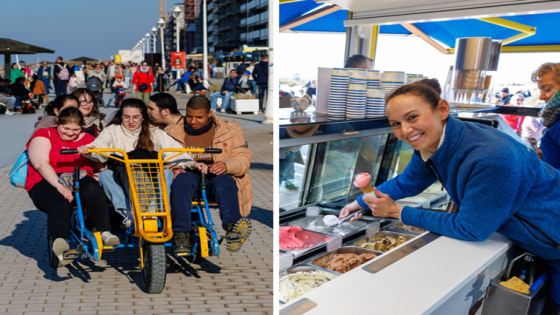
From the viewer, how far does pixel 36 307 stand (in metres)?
3.15

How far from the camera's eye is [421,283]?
1753mm

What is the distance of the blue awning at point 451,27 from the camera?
19.0 ft

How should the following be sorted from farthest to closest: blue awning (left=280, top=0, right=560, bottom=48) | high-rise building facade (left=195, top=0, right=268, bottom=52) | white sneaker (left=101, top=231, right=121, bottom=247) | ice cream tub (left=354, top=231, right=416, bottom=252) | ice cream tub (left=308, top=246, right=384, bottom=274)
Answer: high-rise building facade (left=195, top=0, right=268, bottom=52) < blue awning (left=280, top=0, right=560, bottom=48) < white sneaker (left=101, top=231, right=121, bottom=247) < ice cream tub (left=354, top=231, right=416, bottom=252) < ice cream tub (left=308, top=246, right=384, bottom=274)

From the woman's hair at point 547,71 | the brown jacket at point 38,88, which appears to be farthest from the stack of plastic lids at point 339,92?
the brown jacket at point 38,88

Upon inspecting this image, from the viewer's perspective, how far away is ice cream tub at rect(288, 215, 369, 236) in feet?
8.75

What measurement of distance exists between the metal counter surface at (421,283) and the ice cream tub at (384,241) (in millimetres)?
366

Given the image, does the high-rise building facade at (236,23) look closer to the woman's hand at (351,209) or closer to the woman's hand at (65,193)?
the woman's hand at (65,193)

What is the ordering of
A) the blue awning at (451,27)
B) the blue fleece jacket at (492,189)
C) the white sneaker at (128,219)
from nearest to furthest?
1. the blue fleece jacket at (492,189)
2. the white sneaker at (128,219)
3. the blue awning at (451,27)

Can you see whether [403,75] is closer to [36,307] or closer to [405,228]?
[405,228]

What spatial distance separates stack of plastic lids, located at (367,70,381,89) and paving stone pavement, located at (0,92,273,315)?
1.79 meters

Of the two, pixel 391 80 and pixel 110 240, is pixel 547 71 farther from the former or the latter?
pixel 110 240

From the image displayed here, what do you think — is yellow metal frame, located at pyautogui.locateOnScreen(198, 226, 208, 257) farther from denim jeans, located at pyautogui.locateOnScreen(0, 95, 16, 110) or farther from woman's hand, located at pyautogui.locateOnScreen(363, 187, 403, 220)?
denim jeans, located at pyautogui.locateOnScreen(0, 95, 16, 110)

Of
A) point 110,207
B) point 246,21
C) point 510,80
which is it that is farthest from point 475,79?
point 246,21

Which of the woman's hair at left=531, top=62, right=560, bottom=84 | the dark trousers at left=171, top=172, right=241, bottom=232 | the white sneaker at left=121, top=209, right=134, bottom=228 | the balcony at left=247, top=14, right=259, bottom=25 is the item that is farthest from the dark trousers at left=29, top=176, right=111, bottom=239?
the balcony at left=247, top=14, right=259, bottom=25
